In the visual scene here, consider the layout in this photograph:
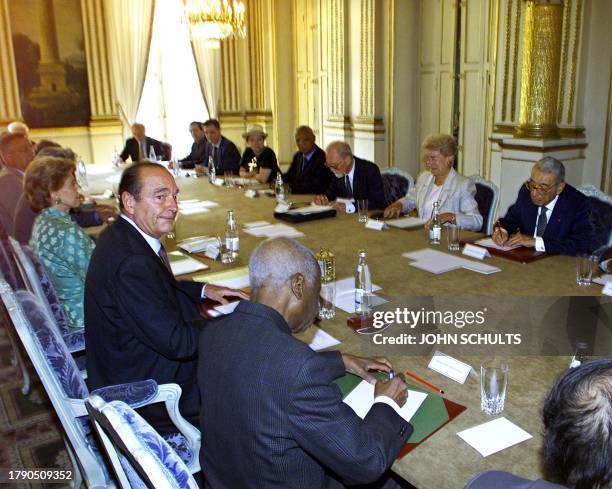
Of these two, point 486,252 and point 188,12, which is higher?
point 188,12

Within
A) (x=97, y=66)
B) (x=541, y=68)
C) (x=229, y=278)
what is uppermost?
(x=97, y=66)

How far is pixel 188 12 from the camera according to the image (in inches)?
282

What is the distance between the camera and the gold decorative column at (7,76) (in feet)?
27.1

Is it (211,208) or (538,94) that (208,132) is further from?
(538,94)

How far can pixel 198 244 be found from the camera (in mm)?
3441

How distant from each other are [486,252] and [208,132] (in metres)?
4.83

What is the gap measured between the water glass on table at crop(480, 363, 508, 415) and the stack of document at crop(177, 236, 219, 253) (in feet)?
6.56

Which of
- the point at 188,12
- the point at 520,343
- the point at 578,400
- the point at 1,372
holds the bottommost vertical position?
the point at 1,372

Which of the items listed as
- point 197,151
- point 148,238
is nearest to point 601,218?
point 148,238

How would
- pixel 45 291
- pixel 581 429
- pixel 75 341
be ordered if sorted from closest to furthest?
pixel 581 429, pixel 75 341, pixel 45 291

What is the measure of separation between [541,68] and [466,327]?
14.3ft

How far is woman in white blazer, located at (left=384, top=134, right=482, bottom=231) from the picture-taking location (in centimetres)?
378

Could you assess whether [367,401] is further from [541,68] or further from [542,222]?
[541,68]

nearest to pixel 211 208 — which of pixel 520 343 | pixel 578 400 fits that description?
pixel 520 343
